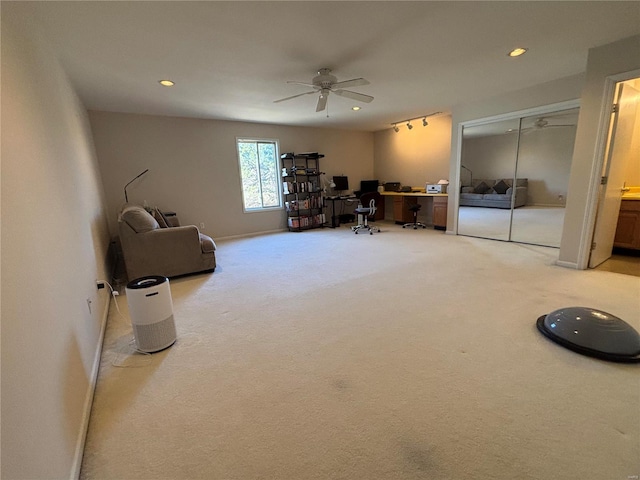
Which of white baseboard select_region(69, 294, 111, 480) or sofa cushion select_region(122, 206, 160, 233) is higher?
sofa cushion select_region(122, 206, 160, 233)

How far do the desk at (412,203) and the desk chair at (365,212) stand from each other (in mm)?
556

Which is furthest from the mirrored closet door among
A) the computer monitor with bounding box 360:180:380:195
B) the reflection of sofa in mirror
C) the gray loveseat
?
the gray loveseat

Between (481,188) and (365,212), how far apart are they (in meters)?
2.26

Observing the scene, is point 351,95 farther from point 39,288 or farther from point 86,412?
point 86,412

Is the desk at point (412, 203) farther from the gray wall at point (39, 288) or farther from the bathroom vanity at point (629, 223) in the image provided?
the gray wall at point (39, 288)

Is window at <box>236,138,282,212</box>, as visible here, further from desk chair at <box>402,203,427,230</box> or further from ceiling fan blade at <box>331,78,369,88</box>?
ceiling fan blade at <box>331,78,369,88</box>

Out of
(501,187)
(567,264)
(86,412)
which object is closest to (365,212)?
(501,187)

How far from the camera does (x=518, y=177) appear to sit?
466cm

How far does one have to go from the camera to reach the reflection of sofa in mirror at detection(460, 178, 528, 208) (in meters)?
4.67

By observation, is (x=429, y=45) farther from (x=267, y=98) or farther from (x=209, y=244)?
(x=209, y=244)

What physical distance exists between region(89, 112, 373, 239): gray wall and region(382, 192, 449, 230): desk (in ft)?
8.19

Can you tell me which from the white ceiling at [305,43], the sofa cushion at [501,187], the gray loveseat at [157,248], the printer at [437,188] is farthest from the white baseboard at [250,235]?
the sofa cushion at [501,187]

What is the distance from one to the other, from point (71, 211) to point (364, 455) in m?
2.58

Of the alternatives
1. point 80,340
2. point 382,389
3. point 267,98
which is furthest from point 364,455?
point 267,98
